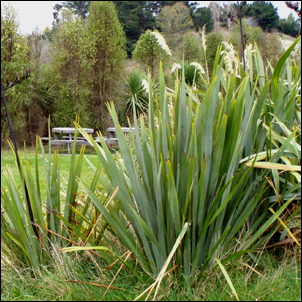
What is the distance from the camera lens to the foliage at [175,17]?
541 inches

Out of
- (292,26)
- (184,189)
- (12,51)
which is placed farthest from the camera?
(12,51)

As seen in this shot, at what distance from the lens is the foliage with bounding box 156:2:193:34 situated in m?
13.8

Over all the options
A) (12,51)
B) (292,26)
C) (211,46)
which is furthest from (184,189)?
(211,46)

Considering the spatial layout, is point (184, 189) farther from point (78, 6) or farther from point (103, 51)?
point (78, 6)

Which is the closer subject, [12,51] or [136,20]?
[12,51]

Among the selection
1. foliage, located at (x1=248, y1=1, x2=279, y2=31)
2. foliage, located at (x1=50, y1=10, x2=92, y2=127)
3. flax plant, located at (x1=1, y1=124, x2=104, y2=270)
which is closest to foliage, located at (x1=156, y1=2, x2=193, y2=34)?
foliage, located at (x1=248, y1=1, x2=279, y2=31)

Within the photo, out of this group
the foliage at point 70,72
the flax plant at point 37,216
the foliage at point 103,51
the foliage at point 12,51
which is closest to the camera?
the flax plant at point 37,216

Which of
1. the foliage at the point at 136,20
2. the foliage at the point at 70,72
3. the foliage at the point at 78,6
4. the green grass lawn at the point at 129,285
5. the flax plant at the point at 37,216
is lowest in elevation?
the green grass lawn at the point at 129,285

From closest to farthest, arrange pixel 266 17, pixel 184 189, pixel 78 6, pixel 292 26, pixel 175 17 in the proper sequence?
pixel 184 189 → pixel 292 26 → pixel 175 17 → pixel 266 17 → pixel 78 6

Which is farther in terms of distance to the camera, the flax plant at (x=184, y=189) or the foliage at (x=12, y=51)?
the foliage at (x=12, y=51)

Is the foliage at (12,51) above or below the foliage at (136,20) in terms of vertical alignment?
below

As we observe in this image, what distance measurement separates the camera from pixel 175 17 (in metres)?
14.4

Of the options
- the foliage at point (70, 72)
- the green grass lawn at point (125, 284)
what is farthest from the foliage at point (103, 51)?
the green grass lawn at point (125, 284)

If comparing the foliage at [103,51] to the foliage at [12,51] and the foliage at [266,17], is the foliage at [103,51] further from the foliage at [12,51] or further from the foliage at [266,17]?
the foliage at [266,17]
